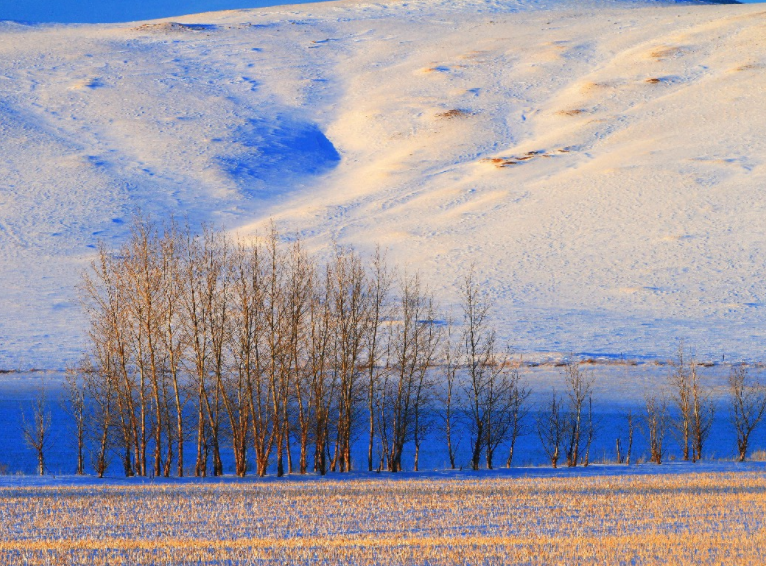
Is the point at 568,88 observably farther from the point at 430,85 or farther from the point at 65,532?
the point at 65,532

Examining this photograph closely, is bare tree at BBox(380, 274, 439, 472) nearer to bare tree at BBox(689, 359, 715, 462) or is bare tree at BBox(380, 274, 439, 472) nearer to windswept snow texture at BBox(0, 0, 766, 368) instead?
bare tree at BBox(689, 359, 715, 462)

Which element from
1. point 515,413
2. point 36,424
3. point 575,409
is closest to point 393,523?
point 515,413

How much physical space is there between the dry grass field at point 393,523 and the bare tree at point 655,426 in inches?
207

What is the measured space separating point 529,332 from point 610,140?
36.5 metres

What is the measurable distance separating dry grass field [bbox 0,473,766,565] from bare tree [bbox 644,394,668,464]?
17.2 feet

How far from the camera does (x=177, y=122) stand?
87.3 meters

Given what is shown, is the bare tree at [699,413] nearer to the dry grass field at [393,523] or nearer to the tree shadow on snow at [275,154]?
the dry grass field at [393,523]

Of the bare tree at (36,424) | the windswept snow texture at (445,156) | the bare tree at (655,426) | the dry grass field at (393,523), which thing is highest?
the windswept snow texture at (445,156)

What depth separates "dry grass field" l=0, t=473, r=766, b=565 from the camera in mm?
11859

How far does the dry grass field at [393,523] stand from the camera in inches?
467

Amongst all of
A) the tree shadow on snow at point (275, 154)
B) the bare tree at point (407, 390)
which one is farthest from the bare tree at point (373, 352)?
the tree shadow on snow at point (275, 154)

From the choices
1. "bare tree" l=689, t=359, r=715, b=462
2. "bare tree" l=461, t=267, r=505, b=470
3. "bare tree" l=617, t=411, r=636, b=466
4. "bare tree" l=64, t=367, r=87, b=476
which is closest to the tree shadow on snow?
"bare tree" l=461, t=267, r=505, b=470

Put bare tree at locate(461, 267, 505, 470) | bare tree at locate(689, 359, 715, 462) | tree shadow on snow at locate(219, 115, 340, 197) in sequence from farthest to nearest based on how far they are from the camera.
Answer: tree shadow on snow at locate(219, 115, 340, 197) < bare tree at locate(689, 359, 715, 462) < bare tree at locate(461, 267, 505, 470)

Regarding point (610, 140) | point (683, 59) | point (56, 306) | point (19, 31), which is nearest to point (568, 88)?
point (683, 59)
